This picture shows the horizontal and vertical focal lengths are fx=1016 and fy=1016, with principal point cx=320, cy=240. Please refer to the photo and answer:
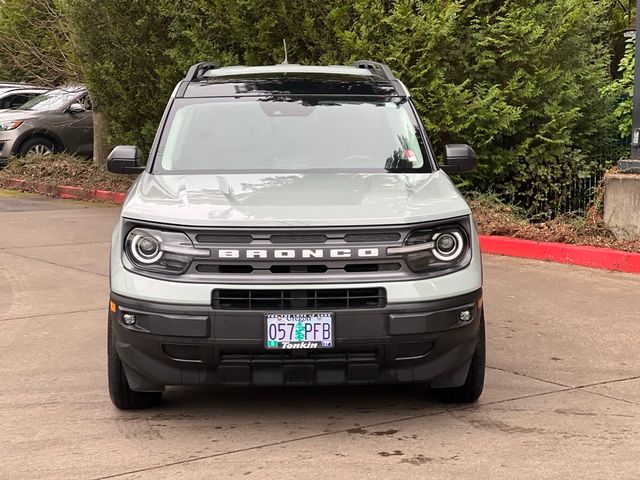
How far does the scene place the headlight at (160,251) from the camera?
4.67 metres

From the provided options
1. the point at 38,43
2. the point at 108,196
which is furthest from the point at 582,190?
the point at 38,43

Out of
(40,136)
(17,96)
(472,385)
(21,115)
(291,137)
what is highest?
(291,137)

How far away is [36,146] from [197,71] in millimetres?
13679

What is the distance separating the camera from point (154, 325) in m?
4.62

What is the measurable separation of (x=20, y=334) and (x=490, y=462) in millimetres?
3937

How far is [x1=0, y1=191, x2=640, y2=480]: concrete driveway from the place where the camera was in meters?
4.39

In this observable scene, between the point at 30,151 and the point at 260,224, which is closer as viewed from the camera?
the point at 260,224

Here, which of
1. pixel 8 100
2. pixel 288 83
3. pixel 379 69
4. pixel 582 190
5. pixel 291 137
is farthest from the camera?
pixel 8 100

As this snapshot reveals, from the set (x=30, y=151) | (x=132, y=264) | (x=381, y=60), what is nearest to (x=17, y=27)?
(x=30, y=151)

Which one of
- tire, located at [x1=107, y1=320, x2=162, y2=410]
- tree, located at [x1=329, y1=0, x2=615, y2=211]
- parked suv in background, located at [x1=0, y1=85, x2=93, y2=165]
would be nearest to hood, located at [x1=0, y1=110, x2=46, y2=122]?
parked suv in background, located at [x1=0, y1=85, x2=93, y2=165]

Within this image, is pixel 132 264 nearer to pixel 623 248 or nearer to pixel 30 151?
pixel 623 248

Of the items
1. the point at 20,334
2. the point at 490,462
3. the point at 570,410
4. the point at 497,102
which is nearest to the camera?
the point at 490,462

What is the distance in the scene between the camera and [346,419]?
16.6 ft

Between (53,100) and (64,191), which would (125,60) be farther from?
(53,100)
